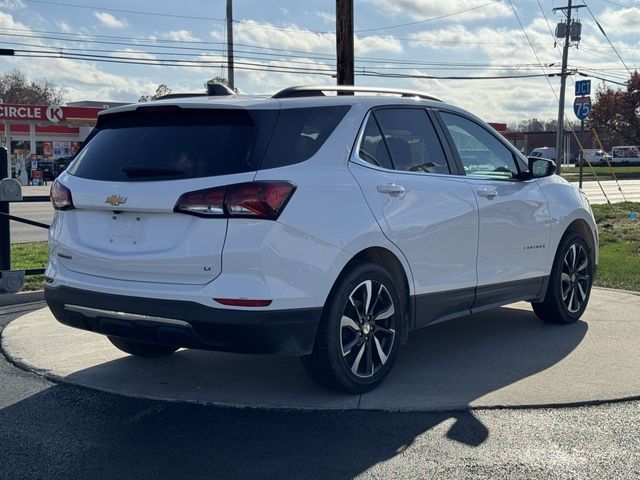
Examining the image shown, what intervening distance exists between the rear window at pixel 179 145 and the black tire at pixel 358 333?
969 millimetres

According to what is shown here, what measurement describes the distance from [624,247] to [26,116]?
136ft

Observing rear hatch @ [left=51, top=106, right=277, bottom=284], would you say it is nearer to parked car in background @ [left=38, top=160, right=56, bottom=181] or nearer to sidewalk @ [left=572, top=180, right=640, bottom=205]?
sidewalk @ [left=572, top=180, right=640, bottom=205]

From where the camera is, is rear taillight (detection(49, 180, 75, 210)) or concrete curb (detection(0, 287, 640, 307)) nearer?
rear taillight (detection(49, 180, 75, 210))

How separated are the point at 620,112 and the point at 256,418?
6255cm

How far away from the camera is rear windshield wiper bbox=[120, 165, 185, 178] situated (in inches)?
176

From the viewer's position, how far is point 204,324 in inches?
169

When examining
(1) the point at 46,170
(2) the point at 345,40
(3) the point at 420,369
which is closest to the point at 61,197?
(3) the point at 420,369

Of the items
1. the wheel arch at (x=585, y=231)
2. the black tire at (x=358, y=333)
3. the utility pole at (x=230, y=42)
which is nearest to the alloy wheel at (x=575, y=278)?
the wheel arch at (x=585, y=231)

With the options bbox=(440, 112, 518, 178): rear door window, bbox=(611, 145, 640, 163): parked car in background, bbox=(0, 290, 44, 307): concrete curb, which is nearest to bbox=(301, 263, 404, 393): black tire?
bbox=(440, 112, 518, 178): rear door window

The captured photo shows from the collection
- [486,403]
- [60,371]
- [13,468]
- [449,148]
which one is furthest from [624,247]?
[13,468]

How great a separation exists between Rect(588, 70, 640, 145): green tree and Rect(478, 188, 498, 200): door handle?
58.3 metres

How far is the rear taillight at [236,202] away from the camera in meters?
4.27

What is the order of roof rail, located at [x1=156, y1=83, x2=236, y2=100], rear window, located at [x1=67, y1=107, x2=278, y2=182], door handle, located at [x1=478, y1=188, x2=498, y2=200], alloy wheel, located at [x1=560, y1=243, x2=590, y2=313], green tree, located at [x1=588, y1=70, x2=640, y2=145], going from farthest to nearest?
A: green tree, located at [x1=588, y1=70, x2=640, y2=145] → alloy wheel, located at [x1=560, y1=243, x2=590, y2=313] → door handle, located at [x1=478, y1=188, x2=498, y2=200] → roof rail, located at [x1=156, y1=83, x2=236, y2=100] → rear window, located at [x1=67, y1=107, x2=278, y2=182]

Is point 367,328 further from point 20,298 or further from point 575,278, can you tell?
point 20,298
